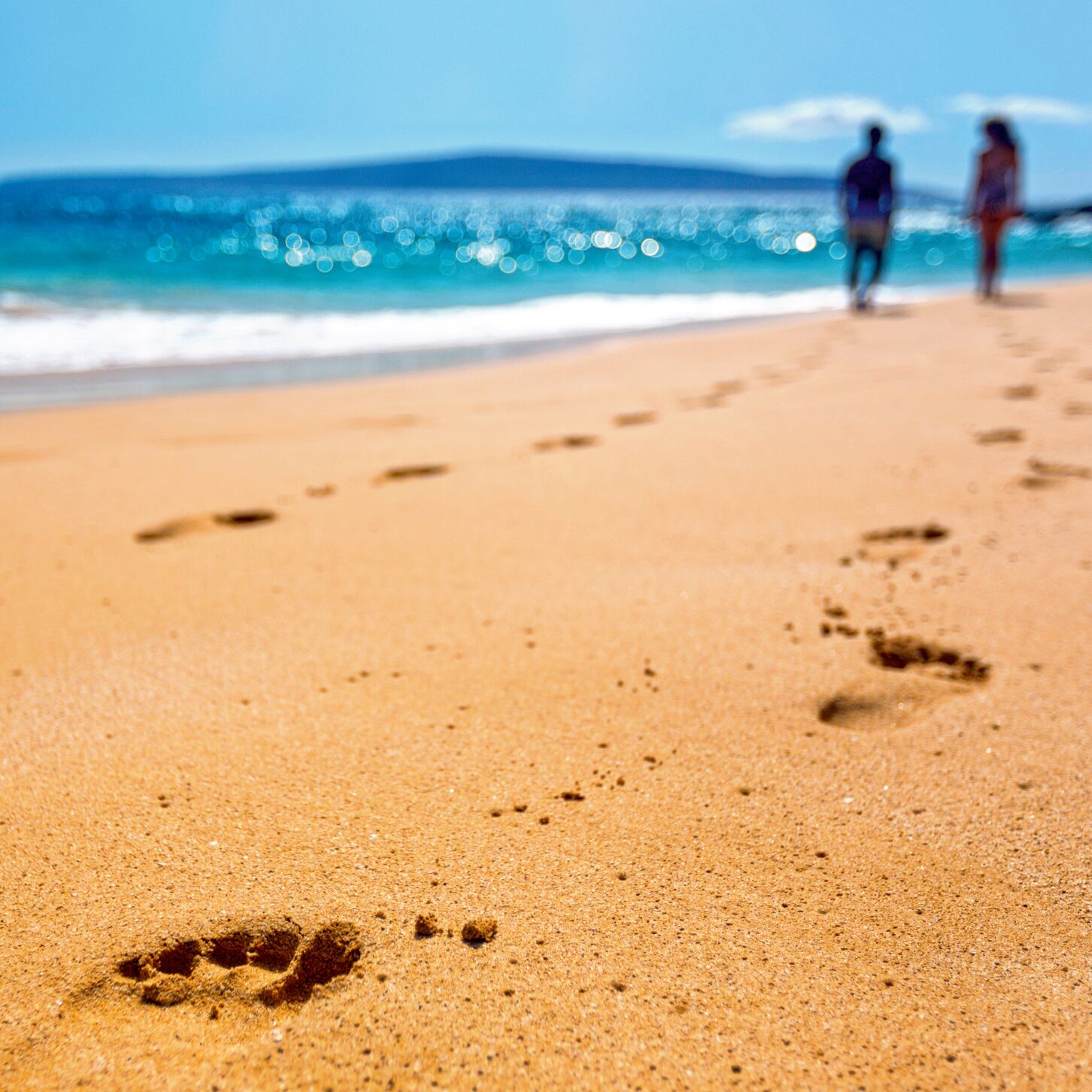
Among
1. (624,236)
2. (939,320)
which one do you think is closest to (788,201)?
(624,236)

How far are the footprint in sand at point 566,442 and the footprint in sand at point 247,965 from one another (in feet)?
7.36

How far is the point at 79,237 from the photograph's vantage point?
22.4m

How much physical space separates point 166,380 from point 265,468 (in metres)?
3.00

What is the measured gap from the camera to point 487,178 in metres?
109

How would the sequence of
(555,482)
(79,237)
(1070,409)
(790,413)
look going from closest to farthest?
(555,482) < (1070,409) < (790,413) < (79,237)

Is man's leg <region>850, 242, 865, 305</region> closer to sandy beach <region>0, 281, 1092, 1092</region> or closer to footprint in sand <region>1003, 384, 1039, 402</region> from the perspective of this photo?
footprint in sand <region>1003, 384, 1039, 402</region>

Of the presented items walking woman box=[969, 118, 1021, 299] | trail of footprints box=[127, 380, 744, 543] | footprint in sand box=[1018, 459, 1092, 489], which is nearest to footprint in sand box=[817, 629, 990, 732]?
footprint in sand box=[1018, 459, 1092, 489]

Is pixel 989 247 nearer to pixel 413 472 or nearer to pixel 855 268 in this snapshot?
pixel 855 268

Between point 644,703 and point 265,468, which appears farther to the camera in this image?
point 265,468

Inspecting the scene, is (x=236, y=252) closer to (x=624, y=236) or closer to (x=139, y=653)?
(x=624, y=236)

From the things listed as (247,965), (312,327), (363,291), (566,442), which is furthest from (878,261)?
(247,965)

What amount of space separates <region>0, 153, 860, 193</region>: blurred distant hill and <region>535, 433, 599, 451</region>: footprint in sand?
113071 mm

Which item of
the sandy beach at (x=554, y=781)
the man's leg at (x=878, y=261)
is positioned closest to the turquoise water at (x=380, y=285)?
the man's leg at (x=878, y=261)

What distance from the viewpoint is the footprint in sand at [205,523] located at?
7.66 feet
